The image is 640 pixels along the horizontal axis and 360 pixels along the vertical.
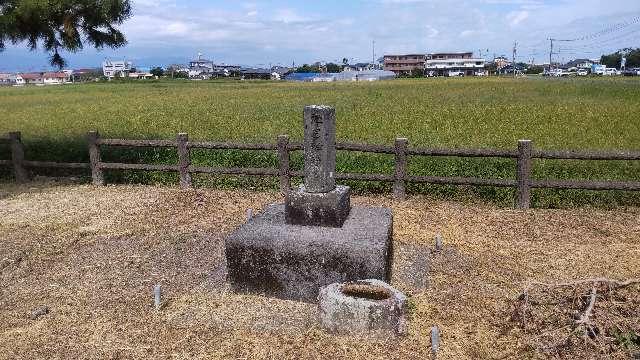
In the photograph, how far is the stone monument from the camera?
554 cm

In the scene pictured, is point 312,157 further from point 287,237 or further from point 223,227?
point 223,227

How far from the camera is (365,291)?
5227 millimetres

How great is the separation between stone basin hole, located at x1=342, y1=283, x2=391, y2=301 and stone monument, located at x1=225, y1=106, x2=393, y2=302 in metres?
0.29

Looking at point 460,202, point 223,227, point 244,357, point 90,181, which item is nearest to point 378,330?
point 244,357

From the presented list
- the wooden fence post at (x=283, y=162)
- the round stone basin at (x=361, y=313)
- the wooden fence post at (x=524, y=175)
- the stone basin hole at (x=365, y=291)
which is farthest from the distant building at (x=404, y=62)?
the round stone basin at (x=361, y=313)

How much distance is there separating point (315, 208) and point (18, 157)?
8595 millimetres

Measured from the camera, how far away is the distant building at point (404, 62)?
582 feet

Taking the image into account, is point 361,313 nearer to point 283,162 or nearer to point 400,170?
point 400,170

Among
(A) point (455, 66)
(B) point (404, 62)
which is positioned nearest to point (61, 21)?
(A) point (455, 66)

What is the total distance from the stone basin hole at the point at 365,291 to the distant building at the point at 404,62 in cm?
17473

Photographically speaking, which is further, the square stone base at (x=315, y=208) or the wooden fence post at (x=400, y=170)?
the wooden fence post at (x=400, y=170)

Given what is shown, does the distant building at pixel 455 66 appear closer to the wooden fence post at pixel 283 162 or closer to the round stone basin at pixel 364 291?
the wooden fence post at pixel 283 162

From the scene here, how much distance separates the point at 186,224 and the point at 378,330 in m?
4.71

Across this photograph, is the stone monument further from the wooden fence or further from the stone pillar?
the wooden fence
